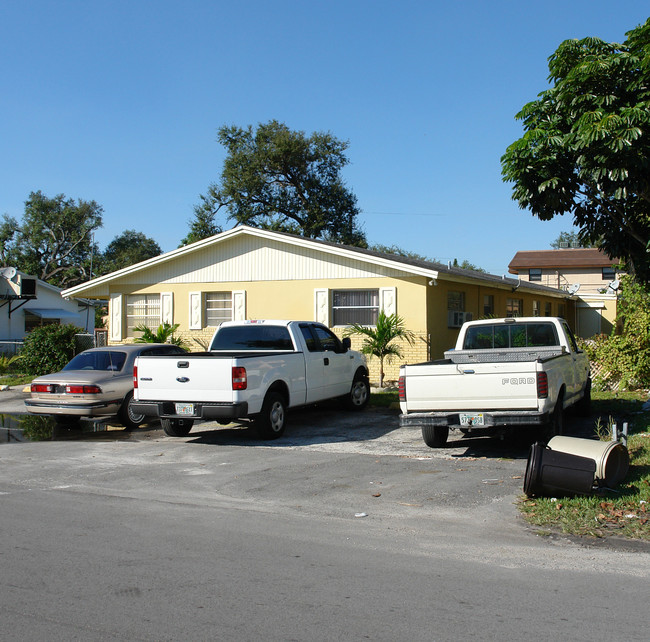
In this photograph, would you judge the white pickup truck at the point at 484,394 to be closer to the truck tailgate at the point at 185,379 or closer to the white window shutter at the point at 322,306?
the truck tailgate at the point at 185,379

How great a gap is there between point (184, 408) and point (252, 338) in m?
2.69

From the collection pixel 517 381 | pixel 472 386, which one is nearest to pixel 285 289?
pixel 472 386

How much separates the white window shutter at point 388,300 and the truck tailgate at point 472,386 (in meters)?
9.34

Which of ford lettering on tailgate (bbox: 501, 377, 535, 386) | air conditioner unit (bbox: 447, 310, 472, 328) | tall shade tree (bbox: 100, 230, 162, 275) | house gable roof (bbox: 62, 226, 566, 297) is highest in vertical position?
tall shade tree (bbox: 100, 230, 162, 275)

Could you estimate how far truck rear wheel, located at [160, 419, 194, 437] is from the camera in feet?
42.1

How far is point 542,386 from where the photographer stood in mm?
9586

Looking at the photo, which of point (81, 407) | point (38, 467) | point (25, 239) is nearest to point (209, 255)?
point (81, 407)

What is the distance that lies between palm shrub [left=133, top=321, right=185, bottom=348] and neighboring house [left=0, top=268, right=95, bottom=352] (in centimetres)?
1232

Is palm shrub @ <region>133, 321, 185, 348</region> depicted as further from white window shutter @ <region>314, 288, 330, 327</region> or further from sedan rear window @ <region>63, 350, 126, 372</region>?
sedan rear window @ <region>63, 350, 126, 372</region>

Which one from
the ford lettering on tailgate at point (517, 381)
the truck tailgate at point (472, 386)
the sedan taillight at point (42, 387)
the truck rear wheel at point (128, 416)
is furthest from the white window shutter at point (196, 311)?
the ford lettering on tailgate at point (517, 381)

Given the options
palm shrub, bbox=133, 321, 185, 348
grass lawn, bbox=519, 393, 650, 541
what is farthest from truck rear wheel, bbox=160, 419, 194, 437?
palm shrub, bbox=133, 321, 185, 348

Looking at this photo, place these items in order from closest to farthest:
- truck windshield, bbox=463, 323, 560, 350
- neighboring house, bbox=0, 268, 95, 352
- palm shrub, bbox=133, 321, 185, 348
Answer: truck windshield, bbox=463, 323, 560, 350
palm shrub, bbox=133, 321, 185, 348
neighboring house, bbox=0, 268, 95, 352

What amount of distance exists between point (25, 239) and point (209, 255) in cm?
4697

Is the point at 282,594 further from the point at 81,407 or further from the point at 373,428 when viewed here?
the point at 81,407
